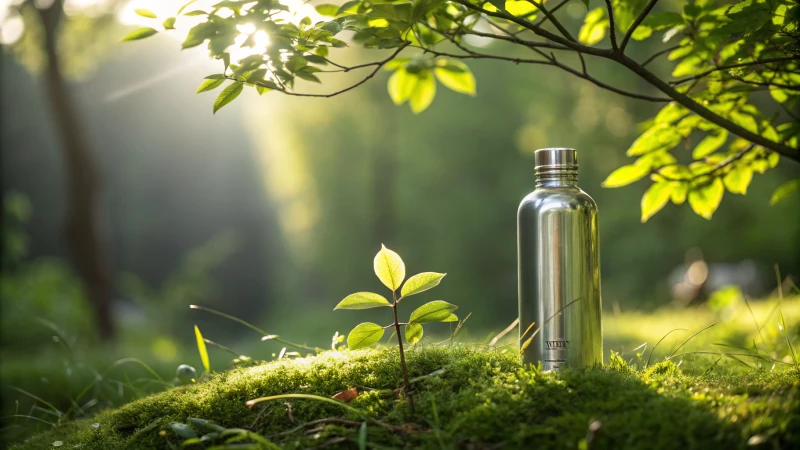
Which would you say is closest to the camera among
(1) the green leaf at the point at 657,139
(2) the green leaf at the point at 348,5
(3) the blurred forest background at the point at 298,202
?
(2) the green leaf at the point at 348,5

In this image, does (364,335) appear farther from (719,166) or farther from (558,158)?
(719,166)

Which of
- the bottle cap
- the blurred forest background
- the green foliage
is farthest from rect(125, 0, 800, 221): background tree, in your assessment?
the blurred forest background

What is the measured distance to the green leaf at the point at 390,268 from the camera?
1.64m

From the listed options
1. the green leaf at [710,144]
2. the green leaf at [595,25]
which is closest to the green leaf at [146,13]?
the green leaf at [595,25]

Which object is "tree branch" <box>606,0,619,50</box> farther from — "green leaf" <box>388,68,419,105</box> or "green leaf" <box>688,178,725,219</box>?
"green leaf" <box>688,178,725,219</box>

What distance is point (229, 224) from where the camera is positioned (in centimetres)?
3212

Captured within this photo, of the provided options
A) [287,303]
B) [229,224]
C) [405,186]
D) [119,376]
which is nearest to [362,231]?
Answer: [405,186]

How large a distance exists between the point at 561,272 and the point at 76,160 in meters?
9.07

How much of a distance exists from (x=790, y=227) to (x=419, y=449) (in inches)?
490

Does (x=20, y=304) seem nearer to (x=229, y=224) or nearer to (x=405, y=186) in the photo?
(x=405, y=186)

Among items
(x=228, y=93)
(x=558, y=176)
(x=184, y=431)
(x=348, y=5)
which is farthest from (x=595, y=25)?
(x=184, y=431)

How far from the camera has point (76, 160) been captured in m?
9.04

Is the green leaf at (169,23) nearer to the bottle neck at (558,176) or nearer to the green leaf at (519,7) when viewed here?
the green leaf at (519,7)

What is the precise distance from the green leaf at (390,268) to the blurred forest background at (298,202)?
3.66 meters
